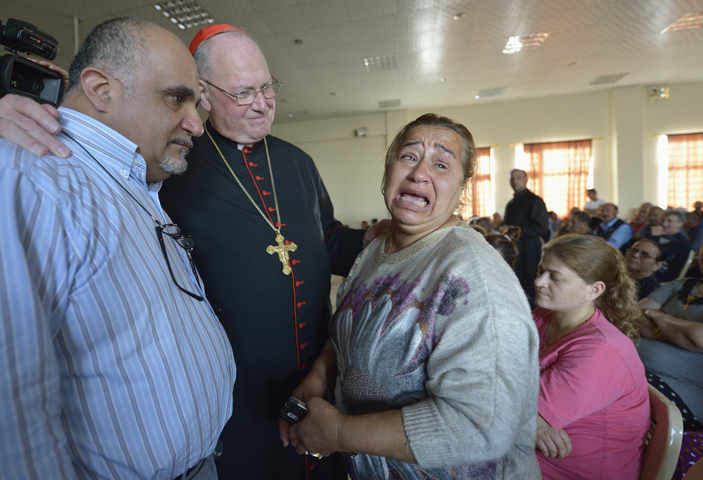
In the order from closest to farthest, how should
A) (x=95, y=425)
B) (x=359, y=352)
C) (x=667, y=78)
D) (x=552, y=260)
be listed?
(x=95, y=425)
(x=359, y=352)
(x=552, y=260)
(x=667, y=78)

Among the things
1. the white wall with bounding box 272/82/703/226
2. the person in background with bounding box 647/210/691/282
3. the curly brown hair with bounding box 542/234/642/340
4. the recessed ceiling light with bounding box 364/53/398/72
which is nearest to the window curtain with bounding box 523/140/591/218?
the white wall with bounding box 272/82/703/226

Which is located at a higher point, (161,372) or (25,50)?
Result: (25,50)

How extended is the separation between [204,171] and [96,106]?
0.61 m

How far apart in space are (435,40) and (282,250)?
21.4ft

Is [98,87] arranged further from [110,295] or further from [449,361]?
[449,361]

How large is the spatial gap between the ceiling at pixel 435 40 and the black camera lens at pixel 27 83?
509 centimetres

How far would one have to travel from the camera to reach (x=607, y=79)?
957 cm

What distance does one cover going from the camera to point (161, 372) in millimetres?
796

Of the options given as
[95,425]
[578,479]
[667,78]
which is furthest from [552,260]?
A: [667,78]

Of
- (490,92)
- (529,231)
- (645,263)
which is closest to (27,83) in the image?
(645,263)

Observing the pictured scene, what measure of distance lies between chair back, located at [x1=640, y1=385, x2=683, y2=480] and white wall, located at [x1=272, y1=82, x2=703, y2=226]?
1052 centimetres

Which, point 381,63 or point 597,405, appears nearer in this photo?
point 597,405

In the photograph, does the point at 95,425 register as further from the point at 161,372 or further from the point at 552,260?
the point at 552,260

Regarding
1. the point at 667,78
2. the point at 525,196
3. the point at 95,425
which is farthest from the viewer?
the point at 667,78
